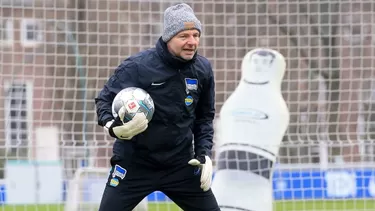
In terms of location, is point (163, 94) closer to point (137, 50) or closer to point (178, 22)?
point (178, 22)

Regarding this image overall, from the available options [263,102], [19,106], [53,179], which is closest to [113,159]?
[263,102]

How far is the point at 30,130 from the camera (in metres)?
10.2

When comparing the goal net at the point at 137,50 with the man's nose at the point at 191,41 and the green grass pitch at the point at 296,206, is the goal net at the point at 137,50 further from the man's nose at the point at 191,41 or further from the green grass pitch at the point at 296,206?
the man's nose at the point at 191,41

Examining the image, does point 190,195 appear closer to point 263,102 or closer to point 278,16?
point 263,102

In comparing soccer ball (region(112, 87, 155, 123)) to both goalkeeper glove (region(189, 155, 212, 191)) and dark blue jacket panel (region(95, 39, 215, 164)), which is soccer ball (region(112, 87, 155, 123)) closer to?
dark blue jacket panel (region(95, 39, 215, 164))

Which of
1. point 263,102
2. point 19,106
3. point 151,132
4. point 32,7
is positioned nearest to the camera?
point 151,132

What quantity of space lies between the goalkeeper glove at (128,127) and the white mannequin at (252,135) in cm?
321

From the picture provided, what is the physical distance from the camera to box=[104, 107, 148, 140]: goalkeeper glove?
4656 mm

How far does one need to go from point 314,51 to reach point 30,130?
3462mm

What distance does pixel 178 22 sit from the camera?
4.86 metres

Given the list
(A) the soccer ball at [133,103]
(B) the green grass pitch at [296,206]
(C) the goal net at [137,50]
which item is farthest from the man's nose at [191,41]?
(B) the green grass pitch at [296,206]

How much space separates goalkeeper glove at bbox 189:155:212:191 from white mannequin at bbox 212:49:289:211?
2805 mm

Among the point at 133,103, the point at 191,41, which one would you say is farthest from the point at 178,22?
the point at 133,103

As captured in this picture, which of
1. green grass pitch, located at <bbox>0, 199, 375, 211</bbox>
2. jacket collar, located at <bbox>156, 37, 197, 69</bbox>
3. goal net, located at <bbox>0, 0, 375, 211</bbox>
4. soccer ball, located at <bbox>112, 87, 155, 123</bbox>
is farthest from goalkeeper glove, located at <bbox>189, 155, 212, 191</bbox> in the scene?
green grass pitch, located at <bbox>0, 199, 375, 211</bbox>
